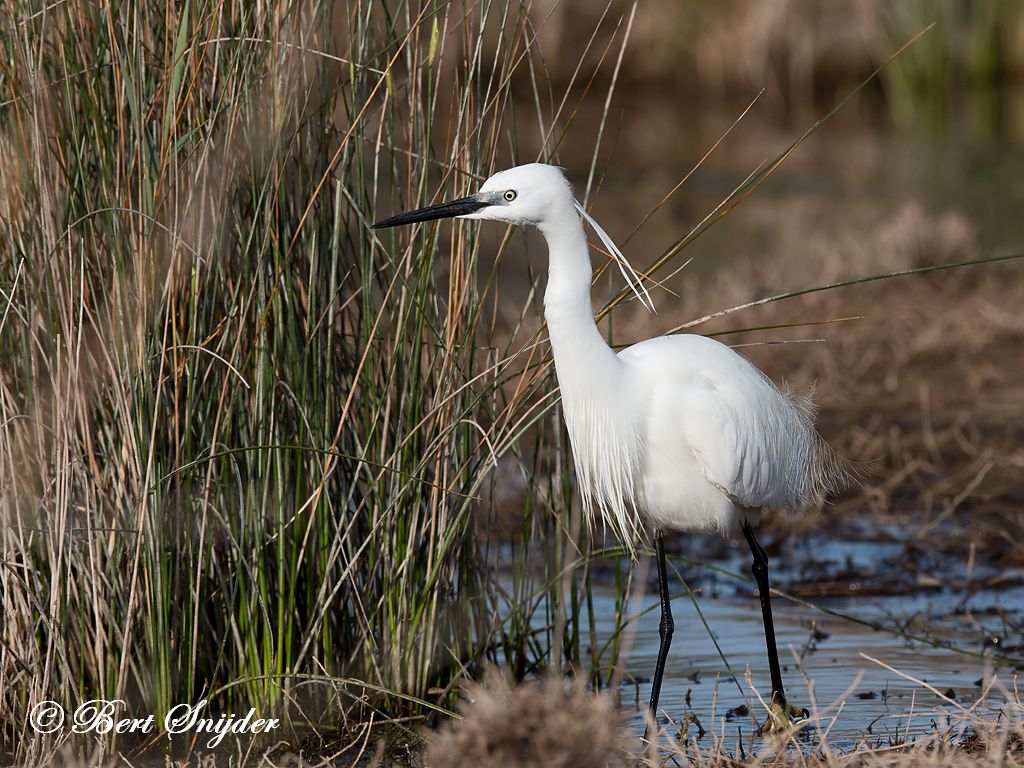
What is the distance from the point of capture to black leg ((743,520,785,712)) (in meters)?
3.69

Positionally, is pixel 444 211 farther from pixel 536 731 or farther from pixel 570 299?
pixel 536 731

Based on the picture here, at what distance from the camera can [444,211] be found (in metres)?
3.24

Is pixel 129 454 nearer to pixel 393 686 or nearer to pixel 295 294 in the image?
pixel 295 294

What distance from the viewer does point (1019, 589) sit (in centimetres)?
475

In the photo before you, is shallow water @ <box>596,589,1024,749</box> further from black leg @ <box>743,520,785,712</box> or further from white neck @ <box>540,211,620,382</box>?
white neck @ <box>540,211,620,382</box>

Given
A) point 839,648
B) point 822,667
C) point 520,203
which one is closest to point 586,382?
point 520,203

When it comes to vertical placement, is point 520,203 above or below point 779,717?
above

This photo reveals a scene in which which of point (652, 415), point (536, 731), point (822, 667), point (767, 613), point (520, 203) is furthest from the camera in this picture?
point (822, 667)

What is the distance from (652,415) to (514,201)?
0.68m

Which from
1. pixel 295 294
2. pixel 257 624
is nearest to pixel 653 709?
pixel 257 624

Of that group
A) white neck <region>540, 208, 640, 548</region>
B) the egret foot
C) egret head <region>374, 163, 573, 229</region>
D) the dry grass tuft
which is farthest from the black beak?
the egret foot

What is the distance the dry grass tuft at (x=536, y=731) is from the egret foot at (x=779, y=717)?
1016mm

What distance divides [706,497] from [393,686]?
35.4 inches

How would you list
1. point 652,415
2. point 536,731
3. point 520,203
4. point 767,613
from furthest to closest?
point 767,613 < point 652,415 < point 520,203 < point 536,731
